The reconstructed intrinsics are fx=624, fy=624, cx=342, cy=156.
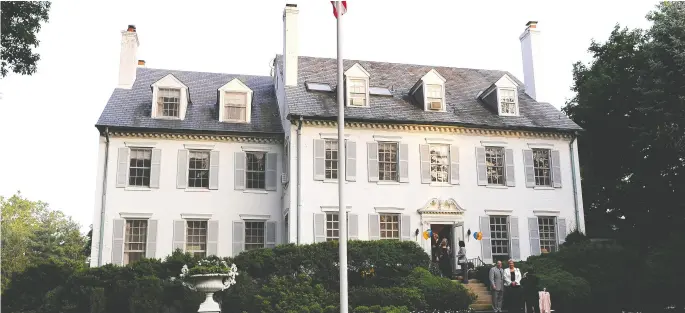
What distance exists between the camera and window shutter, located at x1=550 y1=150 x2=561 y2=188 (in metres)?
24.7

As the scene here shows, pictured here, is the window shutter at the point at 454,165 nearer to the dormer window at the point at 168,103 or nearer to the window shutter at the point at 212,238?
the window shutter at the point at 212,238

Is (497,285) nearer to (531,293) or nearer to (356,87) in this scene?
(531,293)

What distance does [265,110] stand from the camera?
84.2 feet

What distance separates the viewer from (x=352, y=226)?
883 inches

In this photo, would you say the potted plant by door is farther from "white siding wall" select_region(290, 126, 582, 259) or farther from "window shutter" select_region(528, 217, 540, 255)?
"window shutter" select_region(528, 217, 540, 255)

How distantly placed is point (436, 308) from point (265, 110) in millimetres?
11670

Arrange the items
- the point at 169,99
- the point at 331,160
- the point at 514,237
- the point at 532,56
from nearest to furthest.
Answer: the point at 331,160, the point at 514,237, the point at 169,99, the point at 532,56

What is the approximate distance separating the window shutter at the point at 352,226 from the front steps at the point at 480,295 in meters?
4.31

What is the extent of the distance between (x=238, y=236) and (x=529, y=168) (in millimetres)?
11583

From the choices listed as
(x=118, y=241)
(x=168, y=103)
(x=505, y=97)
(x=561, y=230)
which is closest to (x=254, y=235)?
(x=118, y=241)

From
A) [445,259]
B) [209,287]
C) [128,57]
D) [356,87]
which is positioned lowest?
[209,287]

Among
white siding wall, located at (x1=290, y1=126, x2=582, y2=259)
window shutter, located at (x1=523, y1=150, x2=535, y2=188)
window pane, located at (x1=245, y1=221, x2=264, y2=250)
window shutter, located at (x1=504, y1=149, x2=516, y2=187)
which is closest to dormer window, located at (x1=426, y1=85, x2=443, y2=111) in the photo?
white siding wall, located at (x1=290, y1=126, x2=582, y2=259)

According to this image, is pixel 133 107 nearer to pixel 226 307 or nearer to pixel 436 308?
pixel 226 307

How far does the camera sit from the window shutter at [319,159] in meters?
22.5
